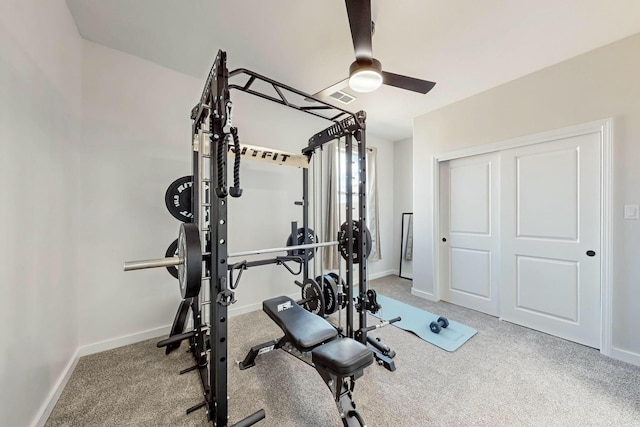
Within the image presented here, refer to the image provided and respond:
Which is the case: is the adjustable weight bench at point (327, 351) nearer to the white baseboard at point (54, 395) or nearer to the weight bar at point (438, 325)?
the white baseboard at point (54, 395)

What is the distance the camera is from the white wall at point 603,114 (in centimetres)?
204

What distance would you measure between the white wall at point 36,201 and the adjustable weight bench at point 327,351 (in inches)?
49.4

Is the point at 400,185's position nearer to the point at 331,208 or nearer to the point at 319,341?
the point at 331,208

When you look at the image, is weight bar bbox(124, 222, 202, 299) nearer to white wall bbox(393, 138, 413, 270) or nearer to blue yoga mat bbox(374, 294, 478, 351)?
blue yoga mat bbox(374, 294, 478, 351)

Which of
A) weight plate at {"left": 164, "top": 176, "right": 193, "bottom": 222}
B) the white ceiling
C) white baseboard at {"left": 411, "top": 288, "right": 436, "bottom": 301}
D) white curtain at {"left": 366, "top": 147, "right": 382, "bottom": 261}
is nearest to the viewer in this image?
the white ceiling

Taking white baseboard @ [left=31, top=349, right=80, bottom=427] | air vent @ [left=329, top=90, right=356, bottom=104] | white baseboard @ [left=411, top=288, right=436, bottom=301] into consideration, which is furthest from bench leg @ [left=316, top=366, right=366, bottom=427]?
air vent @ [left=329, top=90, right=356, bottom=104]

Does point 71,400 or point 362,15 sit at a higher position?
point 362,15

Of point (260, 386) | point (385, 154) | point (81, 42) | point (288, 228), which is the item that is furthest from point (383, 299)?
point (81, 42)

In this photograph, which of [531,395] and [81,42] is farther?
[81,42]

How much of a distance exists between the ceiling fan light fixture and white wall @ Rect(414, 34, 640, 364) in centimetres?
202

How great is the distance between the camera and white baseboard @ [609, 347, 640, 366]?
201 cm

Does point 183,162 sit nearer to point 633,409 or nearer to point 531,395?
point 531,395

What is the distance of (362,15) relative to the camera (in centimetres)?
143

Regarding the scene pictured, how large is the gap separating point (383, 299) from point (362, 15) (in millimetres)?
3324
